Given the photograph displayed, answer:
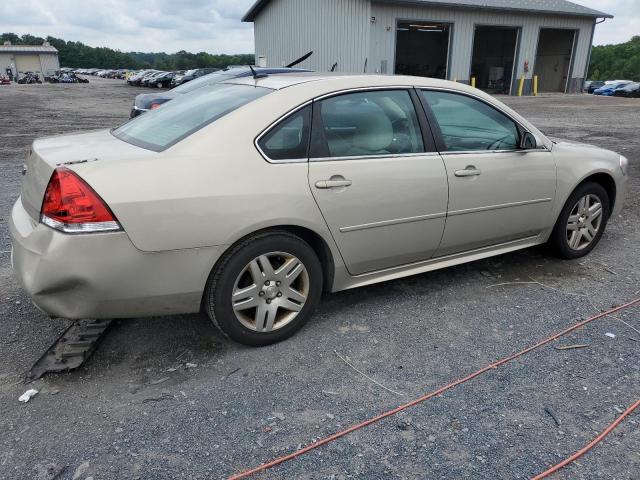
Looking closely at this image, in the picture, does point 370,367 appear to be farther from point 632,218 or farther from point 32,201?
point 632,218

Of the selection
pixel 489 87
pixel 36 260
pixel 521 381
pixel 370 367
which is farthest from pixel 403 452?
pixel 489 87

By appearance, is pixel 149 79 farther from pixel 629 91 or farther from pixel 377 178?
pixel 377 178

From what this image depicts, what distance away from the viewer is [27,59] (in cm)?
8681

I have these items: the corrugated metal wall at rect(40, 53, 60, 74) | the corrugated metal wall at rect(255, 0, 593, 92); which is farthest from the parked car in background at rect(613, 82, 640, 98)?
the corrugated metal wall at rect(40, 53, 60, 74)

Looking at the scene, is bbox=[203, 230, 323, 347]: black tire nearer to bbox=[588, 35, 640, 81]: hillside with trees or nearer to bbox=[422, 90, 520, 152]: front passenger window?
bbox=[422, 90, 520, 152]: front passenger window

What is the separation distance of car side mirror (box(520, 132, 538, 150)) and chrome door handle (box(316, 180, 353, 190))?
158cm

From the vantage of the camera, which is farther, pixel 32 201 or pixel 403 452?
pixel 32 201

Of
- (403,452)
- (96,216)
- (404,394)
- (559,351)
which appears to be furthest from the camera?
(559,351)

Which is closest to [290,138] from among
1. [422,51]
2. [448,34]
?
[448,34]

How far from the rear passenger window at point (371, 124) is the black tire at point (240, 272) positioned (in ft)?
1.95

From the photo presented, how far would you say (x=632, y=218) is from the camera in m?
5.95

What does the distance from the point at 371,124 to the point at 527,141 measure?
4.40 ft

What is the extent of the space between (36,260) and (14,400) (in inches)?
28.4

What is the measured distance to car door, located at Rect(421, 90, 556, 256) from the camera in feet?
12.0
